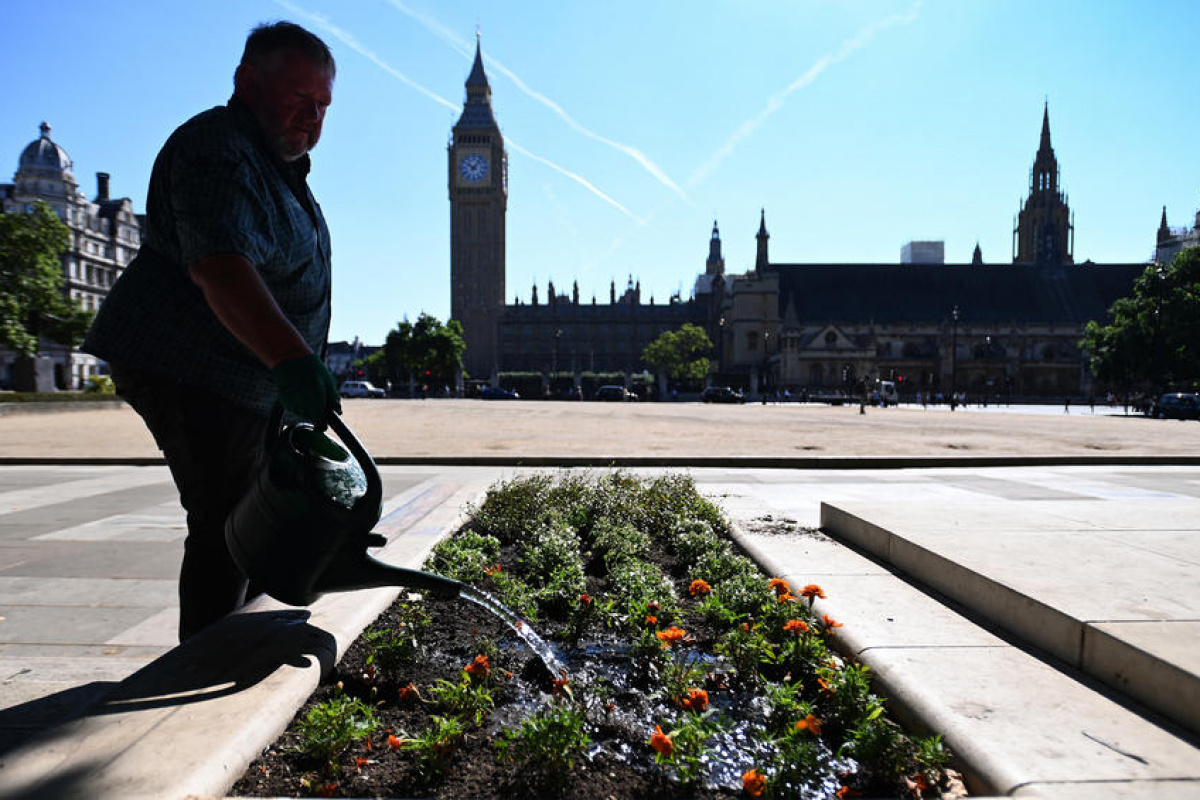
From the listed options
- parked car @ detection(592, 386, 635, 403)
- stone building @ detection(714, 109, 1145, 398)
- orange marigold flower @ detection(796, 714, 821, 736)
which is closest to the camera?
orange marigold flower @ detection(796, 714, 821, 736)

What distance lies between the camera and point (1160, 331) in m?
42.2

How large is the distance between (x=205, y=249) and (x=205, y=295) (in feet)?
0.51

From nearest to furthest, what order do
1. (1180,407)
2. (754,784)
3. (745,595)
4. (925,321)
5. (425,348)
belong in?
(754,784), (745,595), (1180,407), (425,348), (925,321)

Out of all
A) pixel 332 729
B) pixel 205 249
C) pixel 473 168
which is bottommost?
pixel 332 729

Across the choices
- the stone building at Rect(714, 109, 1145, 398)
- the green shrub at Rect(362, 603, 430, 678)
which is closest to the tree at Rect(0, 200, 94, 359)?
the green shrub at Rect(362, 603, 430, 678)

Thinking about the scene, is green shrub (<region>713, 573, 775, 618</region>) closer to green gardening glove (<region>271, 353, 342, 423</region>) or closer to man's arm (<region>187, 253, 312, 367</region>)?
green gardening glove (<region>271, 353, 342, 423</region>)

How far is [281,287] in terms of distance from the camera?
8.20 ft

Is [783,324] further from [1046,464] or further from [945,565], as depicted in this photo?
[945,565]

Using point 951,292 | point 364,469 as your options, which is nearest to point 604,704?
point 364,469

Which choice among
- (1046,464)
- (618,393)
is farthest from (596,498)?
(618,393)

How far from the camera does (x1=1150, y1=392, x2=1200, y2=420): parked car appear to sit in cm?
3066

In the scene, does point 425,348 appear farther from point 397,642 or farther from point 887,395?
point 397,642

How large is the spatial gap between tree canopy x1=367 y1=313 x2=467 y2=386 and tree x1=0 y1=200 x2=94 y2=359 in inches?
2099

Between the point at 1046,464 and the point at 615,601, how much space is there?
31.6ft
